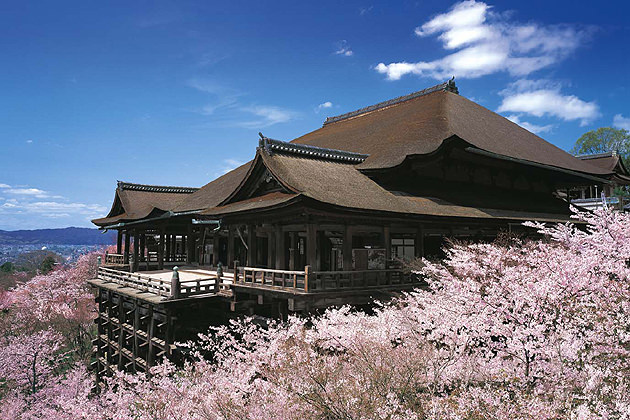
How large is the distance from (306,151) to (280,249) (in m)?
4.36

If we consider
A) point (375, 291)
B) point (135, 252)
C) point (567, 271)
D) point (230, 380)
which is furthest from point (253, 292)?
point (135, 252)

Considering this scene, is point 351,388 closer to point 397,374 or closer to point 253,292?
point 397,374

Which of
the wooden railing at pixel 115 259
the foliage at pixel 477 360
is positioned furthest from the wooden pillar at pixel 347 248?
the wooden railing at pixel 115 259

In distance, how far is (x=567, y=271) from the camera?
7641 millimetres

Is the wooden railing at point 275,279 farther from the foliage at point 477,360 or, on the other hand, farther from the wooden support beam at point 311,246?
the foliage at point 477,360

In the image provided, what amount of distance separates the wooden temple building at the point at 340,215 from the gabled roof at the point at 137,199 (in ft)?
4.51

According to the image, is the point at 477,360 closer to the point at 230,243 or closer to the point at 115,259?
the point at 230,243

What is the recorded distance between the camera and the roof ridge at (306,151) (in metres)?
15.4

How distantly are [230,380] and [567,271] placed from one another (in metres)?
7.15

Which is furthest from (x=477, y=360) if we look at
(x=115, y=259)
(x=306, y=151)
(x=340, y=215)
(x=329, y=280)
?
(x=115, y=259)

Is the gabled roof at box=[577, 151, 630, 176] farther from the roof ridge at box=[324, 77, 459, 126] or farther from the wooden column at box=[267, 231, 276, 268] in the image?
the wooden column at box=[267, 231, 276, 268]

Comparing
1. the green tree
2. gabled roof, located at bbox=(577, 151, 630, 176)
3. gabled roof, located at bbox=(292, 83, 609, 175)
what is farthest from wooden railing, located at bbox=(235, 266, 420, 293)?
the green tree

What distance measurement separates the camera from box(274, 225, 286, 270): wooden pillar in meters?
14.3

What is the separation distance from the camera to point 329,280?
12984mm
